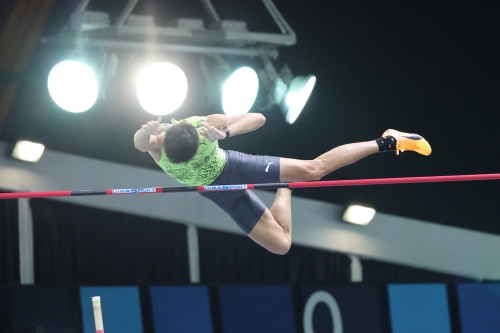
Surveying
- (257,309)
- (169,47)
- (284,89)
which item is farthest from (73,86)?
(257,309)

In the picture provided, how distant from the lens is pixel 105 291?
6586mm

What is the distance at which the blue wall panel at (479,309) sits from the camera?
747 cm

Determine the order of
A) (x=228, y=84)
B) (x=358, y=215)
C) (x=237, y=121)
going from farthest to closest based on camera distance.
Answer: (x=358, y=215), (x=228, y=84), (x=237, y=121)

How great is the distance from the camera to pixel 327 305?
23.6 feet

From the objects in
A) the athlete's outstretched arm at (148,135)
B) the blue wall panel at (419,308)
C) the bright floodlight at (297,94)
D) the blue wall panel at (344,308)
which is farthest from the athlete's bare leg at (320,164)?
the blue wall panel at (419,308)

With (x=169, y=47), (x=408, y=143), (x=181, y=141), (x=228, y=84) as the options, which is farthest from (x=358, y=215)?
(x=181, y=141)

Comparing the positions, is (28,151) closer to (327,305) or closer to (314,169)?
(327,305)

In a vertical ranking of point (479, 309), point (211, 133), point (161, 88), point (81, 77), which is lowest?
point (479, 309)

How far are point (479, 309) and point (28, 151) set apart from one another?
14.5ft

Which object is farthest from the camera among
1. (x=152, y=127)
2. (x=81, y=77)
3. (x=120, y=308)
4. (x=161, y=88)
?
(x=120, y=308)

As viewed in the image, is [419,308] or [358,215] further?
[358,215]

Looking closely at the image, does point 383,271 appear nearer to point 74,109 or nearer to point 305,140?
point 305,140

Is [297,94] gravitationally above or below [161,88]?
below

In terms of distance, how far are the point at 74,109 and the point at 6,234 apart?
1.52 metres
